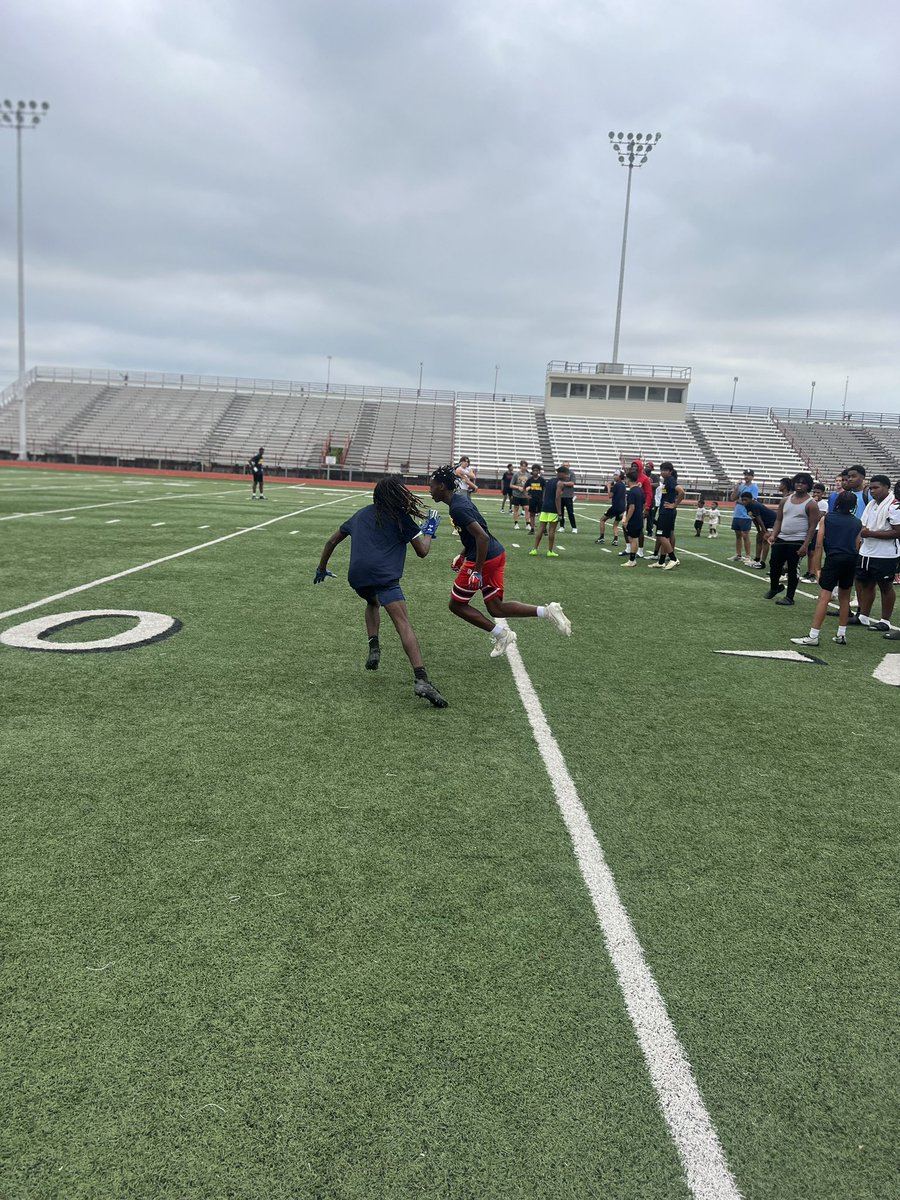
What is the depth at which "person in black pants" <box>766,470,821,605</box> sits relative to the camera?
36.0 ft

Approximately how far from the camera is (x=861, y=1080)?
2348 mm

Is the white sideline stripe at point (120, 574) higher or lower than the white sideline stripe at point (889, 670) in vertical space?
higher

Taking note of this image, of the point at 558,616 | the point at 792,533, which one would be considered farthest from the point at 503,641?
the point at 792,533

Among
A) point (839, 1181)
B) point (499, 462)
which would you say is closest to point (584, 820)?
point (839, 1181)

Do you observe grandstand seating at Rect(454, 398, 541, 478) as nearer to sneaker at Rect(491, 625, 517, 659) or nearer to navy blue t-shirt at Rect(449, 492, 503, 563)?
sneaker at Rect(491, 625, 517, 659)

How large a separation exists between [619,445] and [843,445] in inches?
736

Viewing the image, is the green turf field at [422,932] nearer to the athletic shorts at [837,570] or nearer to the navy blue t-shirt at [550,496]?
the athletic shorts at [837,570]

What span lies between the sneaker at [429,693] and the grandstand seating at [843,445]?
5752 centimetres

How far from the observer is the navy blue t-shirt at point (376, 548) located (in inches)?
232

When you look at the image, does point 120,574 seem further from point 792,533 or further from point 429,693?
point 792,533

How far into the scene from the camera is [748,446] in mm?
60250

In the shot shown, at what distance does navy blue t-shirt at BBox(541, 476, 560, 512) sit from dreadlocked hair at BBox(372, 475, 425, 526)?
958 cm

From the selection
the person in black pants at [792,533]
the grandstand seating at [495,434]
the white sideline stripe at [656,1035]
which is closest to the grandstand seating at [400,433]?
the grandstand seating at [495,434]

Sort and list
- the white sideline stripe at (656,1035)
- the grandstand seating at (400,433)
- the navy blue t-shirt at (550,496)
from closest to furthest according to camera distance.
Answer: the white sideline stripe at (656,1035)
the navy blue t-shirt at (550,496)
the grandstand seating at (400,433)
